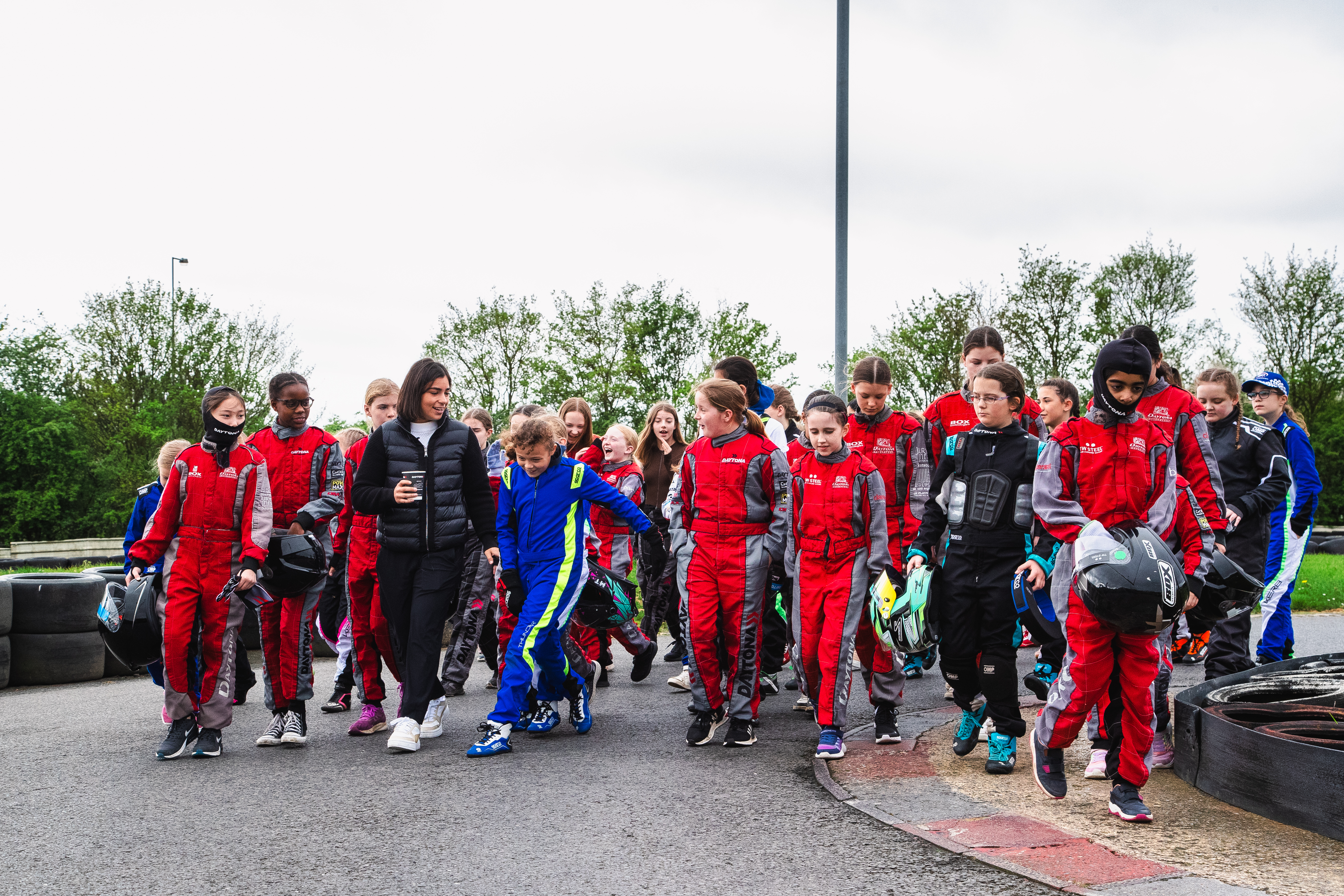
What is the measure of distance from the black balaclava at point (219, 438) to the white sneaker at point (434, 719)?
1.91 metres

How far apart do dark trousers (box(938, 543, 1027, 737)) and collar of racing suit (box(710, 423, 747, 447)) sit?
1450 mm

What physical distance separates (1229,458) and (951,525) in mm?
3111

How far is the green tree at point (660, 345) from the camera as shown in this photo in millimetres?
35688

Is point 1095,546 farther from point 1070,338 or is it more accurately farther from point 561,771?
point 1070,338

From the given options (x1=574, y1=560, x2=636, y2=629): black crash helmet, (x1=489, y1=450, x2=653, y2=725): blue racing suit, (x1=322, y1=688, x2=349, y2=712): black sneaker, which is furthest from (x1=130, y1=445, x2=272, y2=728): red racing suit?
(x1=574, y1=560, x2=636, y2=629): black crash helmet

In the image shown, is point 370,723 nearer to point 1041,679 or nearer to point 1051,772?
point 1051,772

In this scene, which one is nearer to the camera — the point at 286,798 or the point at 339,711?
the point at 286,798

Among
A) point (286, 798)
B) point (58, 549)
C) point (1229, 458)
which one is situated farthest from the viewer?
point (58, 549)

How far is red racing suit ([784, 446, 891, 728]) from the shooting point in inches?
233

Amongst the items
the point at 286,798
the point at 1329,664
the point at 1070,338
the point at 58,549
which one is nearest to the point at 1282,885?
the point at 1329,664

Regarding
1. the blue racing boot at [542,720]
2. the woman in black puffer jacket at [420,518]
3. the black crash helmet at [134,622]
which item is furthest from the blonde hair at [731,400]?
the black crash helmet at [134,622]

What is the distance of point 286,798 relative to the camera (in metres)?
5.16

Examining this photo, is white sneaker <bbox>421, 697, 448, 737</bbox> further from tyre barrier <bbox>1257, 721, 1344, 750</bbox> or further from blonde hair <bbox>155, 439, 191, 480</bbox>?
tyre barrier <bbox>1257, 721, 1344, 750</bbox>

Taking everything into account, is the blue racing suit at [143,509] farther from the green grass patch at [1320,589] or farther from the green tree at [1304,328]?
the green tree at [1304,328]
